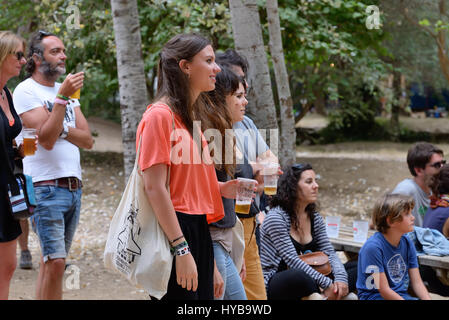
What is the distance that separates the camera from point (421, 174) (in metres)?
5.17

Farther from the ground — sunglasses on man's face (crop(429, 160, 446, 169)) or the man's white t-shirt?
the man's white t-shirt

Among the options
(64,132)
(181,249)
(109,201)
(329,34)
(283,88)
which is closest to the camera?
(181,249)

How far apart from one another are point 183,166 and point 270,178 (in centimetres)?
103

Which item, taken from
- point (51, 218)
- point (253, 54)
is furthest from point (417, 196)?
point (51, 218)

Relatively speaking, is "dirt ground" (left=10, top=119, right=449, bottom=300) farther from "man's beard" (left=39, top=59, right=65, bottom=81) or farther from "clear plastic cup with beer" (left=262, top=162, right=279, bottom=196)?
"clear plastic cup with beer" (left=262, top=162, right=279, bottom=196)

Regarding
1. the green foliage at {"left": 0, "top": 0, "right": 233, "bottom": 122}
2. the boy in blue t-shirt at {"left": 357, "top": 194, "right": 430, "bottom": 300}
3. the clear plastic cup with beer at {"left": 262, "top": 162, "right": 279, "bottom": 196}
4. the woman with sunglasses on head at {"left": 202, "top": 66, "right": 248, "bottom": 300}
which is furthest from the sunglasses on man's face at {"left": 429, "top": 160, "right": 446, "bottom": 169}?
the green foliage at {"left": 0, "top": 0, "right": 233, "bottom": 122}

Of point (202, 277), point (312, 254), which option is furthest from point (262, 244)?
point (202, 277)

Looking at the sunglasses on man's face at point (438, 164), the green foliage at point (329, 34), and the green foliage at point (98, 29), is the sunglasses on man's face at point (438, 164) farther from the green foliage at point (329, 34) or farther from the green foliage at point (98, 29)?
the green foliage at point (98, 29)

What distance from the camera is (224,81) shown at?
327cm

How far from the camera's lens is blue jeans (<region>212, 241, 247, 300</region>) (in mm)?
2801

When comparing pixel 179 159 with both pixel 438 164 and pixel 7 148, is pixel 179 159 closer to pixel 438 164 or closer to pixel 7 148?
pixel 7 148

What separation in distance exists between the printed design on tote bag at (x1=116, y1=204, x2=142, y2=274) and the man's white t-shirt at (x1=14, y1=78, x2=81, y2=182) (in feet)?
5.19
